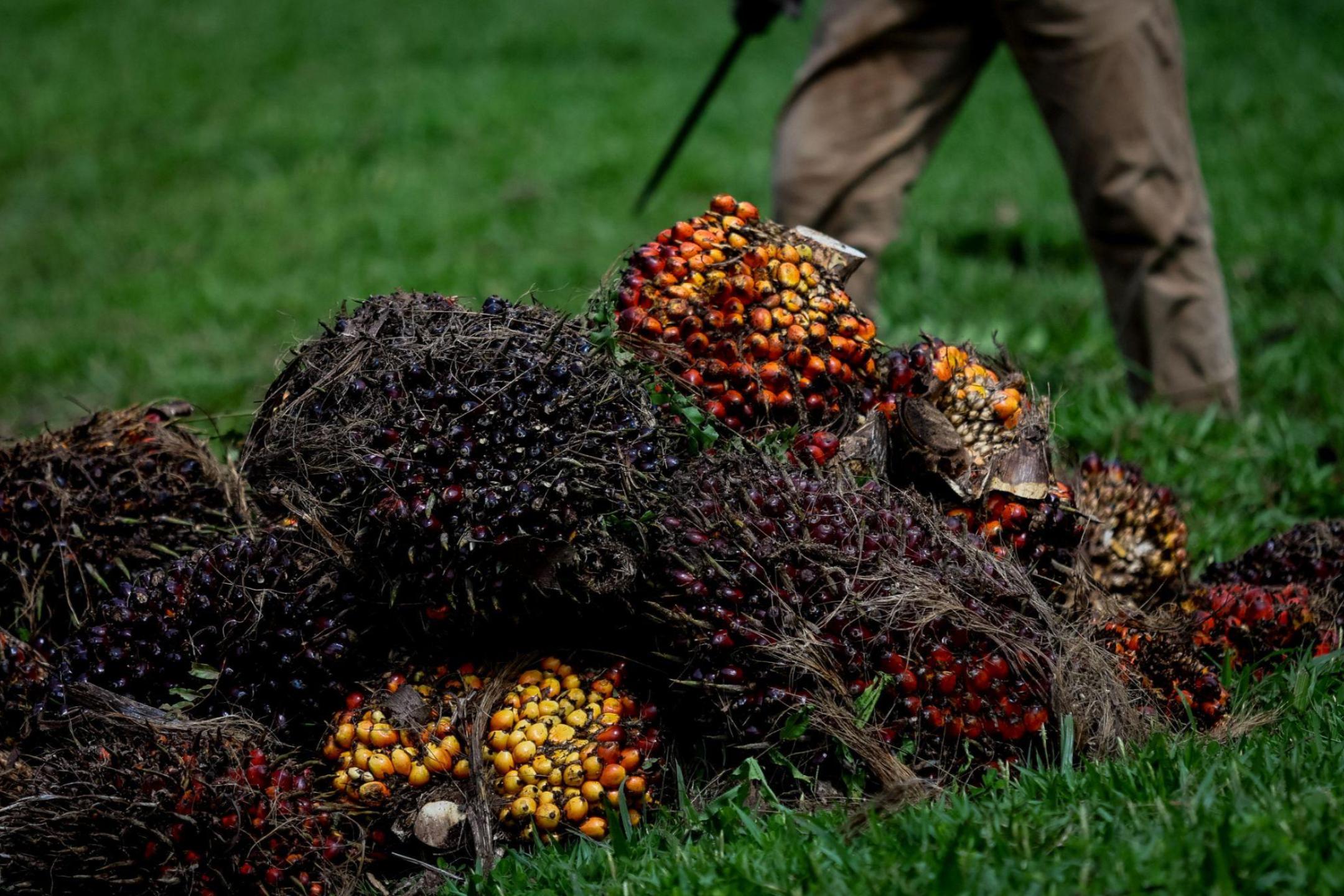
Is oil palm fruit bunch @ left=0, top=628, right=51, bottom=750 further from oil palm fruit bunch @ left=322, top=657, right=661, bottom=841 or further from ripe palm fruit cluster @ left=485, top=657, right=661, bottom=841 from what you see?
ripe palm fruit cluster @ left=485, top=657, right=661, bottom=841

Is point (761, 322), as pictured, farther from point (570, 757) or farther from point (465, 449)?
point (570, 757)

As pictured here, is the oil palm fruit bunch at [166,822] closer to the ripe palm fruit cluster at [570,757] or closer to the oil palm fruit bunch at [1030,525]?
the ripe palm fruit cluster at [570,757]

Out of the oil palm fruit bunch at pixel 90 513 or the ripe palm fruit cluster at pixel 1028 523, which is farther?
the oil palm fruit bunch at pixel 90 513

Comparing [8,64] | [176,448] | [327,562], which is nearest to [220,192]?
[8,64]

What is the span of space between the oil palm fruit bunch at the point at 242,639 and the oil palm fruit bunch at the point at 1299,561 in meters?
2.01

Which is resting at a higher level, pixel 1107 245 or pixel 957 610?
pixel 1107 245

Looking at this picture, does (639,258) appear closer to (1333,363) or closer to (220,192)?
(1333,363)

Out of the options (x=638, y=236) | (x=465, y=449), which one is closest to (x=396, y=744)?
(x=465, y=449)

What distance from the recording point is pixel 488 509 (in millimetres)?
2051

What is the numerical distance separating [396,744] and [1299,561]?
2.02 metres

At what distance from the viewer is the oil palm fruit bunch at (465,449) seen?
2.08 m

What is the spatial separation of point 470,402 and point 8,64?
38.3 feet

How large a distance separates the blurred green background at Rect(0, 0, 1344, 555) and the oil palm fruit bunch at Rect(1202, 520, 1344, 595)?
0.43 m

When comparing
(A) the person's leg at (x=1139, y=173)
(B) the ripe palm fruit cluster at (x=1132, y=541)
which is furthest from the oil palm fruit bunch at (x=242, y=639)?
(A) the person's leg at (x=1139, y=173)
